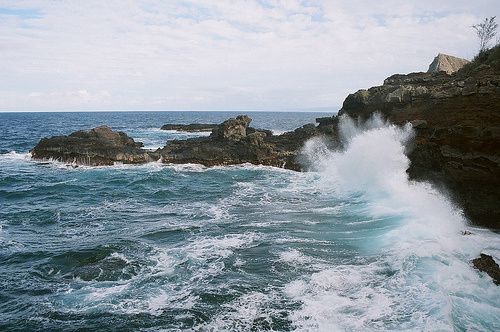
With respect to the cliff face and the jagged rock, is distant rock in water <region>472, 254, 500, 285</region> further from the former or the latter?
the jagged rock

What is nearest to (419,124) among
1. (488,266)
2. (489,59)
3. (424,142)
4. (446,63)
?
(424,142)

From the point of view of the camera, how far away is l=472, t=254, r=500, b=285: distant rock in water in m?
11.5

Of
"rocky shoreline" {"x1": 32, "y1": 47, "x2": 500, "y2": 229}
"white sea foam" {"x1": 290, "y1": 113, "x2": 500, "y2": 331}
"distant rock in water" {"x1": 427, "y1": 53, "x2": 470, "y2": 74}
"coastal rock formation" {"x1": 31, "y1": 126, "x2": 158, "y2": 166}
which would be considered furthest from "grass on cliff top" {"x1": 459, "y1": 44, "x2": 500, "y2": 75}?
"coastal rock formation" {"x1": 31, "y1": 126, "x2": 158, "y2": 166}

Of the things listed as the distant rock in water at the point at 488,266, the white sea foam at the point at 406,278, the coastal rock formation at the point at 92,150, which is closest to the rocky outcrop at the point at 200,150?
the coastal rock formation at the point at 92,150

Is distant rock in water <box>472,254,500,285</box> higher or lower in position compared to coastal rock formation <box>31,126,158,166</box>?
lower

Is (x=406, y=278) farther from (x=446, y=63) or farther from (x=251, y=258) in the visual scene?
(x=446, y=63)

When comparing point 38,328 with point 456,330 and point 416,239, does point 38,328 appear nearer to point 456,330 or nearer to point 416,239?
point 456,330

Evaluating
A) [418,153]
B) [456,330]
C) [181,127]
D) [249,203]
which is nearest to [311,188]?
[249,203]

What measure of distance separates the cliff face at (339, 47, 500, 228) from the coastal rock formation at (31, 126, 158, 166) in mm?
23397

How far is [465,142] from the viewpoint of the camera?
57.6 ft

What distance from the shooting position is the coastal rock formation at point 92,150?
35.9m

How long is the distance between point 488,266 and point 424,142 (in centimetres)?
1024

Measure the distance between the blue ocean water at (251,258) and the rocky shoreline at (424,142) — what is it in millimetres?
1172

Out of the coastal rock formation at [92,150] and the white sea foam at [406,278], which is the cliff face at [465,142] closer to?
the white sea foam at [406,278]
